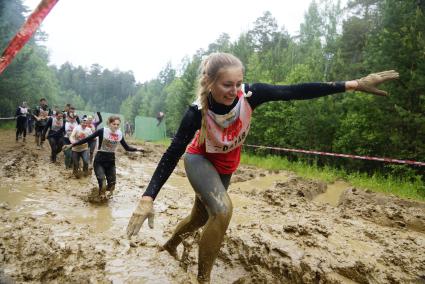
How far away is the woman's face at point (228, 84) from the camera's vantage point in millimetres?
2461

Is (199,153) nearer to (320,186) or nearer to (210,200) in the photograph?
(210,200)

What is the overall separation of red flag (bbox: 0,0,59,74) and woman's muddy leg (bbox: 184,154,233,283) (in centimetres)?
143

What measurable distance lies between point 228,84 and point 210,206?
91cm

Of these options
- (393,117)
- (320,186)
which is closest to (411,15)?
(393,117)

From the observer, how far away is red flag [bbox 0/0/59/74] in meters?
1.73

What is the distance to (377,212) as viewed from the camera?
656 centimetres

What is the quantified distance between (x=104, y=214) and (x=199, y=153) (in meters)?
4.08

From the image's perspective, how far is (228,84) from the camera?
248 centimetres

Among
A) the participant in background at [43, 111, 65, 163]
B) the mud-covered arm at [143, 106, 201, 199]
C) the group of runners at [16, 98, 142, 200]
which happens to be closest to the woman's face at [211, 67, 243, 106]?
the mud-covered arm at [143, 106, 201, 199]

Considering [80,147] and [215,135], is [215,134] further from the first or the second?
[80,147]

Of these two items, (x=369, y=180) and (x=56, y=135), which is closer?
(x=369, y=180)

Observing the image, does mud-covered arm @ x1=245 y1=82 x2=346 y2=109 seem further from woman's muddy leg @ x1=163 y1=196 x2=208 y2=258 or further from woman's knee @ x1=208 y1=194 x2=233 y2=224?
woman's muddy leg @ x1=163 y1=196 x2=208 y2=258

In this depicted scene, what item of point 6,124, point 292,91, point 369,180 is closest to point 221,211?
point 292,91

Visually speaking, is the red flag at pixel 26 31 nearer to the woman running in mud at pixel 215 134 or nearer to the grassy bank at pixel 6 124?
the woman running in mud at pixel 215 134
